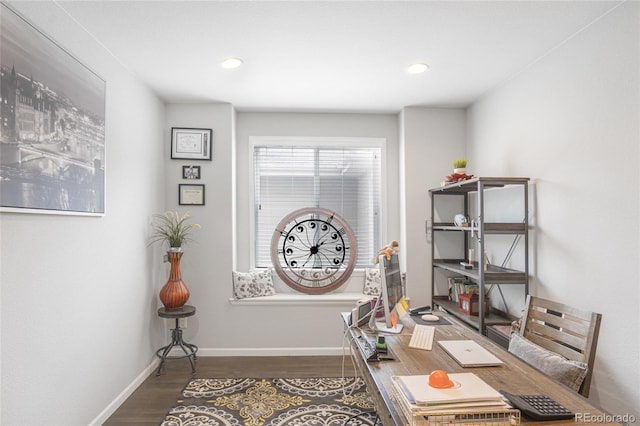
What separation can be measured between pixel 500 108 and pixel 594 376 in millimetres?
2179

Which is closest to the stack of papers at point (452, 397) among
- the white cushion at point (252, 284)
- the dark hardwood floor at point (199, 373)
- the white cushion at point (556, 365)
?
the white cushion at point (556, 365)

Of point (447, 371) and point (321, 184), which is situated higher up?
point (321, 184)

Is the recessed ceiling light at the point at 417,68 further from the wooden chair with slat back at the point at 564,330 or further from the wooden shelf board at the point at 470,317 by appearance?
the wooden shelf board at the point at 470,317

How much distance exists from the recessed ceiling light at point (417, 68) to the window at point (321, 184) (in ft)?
4.18

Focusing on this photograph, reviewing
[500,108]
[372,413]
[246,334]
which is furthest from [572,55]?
[246,334]

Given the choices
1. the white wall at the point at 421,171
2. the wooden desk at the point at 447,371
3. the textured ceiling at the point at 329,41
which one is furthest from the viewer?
the white wall at the point at 421,171

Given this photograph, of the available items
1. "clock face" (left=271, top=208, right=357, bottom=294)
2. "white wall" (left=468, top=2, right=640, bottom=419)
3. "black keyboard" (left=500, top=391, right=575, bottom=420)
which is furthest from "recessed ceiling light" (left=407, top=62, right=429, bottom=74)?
"black keyboard" (left=500, top=391, right=575, bottom=420)

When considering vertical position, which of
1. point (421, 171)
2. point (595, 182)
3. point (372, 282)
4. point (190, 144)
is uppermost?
point (190, 144)

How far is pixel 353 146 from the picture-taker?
13.7 ft

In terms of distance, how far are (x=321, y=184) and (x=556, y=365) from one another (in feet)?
9.53

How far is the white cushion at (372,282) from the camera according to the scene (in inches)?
156

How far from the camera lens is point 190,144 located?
3.73 metres

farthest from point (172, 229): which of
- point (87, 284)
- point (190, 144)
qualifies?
point (87, 284)

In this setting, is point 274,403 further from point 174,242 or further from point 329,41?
point 329,41
